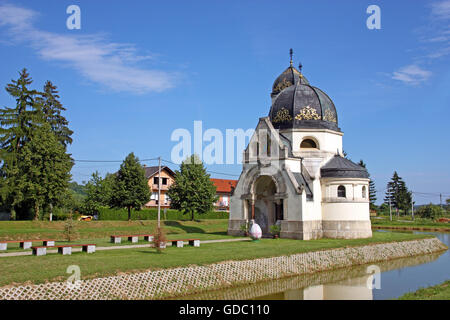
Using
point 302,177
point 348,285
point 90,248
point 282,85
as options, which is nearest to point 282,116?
point 302,177

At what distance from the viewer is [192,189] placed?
51.4 metres

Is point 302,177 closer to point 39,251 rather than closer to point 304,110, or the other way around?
point 304,110

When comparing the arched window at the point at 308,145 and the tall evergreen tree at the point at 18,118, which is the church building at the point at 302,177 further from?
the tall evergreen tree at the point at 18,118

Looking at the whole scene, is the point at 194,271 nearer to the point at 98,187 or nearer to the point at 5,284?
the point at 5,284

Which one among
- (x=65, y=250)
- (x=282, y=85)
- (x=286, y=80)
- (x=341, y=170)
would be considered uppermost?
(x=286, y=80)

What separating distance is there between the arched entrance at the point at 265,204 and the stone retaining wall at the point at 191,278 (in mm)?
10864

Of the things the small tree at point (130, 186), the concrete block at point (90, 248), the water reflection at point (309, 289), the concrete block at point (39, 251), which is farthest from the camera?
the small tree at point (130, 186)

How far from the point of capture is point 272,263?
2267 cm

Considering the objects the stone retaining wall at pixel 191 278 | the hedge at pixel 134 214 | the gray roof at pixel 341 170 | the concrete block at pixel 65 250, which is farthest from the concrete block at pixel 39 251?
the hedge at pixel 134 214

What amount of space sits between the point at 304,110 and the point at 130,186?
73.7ft

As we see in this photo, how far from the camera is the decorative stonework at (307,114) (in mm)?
37906
